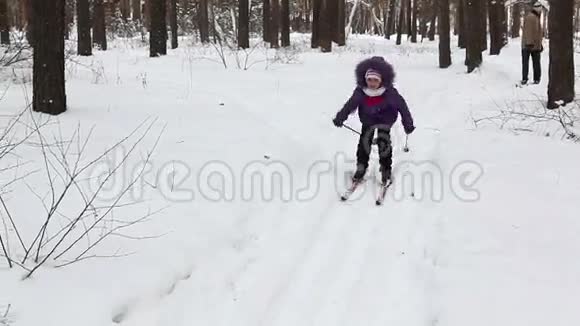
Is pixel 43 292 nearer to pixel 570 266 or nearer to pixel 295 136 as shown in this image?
pixel 570 266

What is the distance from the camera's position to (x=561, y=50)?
859 centimetres

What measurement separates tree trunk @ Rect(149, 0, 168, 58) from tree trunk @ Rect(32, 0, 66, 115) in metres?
8.80

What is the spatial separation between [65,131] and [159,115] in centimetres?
157

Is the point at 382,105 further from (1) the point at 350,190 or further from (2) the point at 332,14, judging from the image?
(2) the point at 332,14

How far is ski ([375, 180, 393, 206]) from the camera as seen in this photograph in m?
5.87

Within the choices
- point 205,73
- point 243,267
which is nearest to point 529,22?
point 205,73

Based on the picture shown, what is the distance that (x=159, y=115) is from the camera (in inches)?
303

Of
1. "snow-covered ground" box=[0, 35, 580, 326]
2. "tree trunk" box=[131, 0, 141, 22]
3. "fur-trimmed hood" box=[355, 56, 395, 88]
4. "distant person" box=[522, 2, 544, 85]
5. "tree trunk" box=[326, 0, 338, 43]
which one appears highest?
"tree trunk" box=[131, 0, 141, 22]

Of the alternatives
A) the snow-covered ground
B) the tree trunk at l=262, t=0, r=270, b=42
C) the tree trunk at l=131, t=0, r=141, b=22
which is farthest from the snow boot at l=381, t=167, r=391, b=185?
the tree trunk at l=131, t=0, r=141, b=22

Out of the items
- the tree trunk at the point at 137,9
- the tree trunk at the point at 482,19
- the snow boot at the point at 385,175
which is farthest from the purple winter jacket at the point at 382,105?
the tree trunk at the point at 137,9

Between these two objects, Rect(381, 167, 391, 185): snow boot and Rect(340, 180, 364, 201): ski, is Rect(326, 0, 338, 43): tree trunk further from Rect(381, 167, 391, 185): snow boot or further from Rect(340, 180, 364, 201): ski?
Rect(340, 180, 364, 201): ski

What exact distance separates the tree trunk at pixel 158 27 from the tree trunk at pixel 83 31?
1765mm

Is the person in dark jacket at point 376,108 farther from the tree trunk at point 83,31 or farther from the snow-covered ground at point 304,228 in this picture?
the tree trunk at point 83,31

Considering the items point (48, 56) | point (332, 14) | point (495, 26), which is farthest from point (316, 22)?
point (48, 56)
